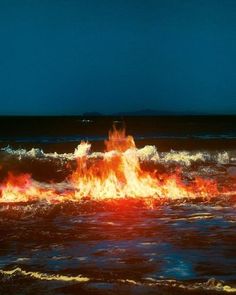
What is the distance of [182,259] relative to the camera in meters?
10.8

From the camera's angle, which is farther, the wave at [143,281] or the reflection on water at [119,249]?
the reflection on water at [119,249]

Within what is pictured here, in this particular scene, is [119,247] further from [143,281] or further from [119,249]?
[143,281]

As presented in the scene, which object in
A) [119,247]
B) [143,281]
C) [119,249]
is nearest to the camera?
[143,281]

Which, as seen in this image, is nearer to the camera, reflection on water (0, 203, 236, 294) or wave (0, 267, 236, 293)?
wave (0, 267, 236, 293)

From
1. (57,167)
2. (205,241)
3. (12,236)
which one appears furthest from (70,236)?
(57,167)

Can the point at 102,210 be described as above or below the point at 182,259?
above

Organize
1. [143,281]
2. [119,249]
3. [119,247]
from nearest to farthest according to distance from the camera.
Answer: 1. [143,281]
2. [119,249]
3. [119,247]

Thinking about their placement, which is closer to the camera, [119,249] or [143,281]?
[143,281]

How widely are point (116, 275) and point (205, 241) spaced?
10.3 feet

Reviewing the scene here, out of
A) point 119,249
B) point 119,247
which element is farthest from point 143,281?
point 119,247

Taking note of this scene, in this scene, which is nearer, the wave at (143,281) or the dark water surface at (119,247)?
the wave at (143,281)

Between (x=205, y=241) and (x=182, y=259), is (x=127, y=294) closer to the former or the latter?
(x=182, y=259)

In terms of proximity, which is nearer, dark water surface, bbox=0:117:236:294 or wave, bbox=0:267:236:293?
wave, bbox=0:267:236:293

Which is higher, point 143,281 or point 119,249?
point 119,249
